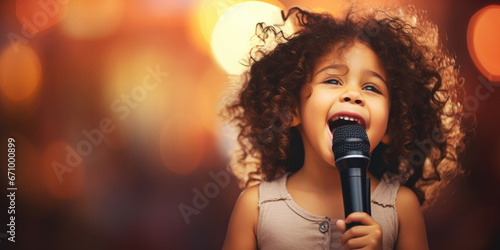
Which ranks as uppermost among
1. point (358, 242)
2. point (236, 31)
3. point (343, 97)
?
point (236, 31)

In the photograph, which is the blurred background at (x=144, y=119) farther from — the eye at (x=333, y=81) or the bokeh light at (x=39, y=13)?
the eye at (x=333, y=81)

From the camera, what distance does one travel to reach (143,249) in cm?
84

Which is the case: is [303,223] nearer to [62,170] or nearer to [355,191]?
[355,191]

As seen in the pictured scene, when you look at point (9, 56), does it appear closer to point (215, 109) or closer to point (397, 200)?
point (215, 109)

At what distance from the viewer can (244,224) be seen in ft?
2.43

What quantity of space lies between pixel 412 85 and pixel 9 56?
0.76 meters

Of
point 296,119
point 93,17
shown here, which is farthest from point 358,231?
point 93,17

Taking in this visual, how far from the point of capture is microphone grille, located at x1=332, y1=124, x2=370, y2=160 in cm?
56

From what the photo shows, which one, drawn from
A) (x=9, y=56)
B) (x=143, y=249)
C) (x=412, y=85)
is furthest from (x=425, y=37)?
(x=9, y=56)

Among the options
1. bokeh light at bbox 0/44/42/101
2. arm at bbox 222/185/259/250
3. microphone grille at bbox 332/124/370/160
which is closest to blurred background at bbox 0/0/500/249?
bokeh light at bbox 0/44/42/101

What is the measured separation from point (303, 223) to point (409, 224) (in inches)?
7.0

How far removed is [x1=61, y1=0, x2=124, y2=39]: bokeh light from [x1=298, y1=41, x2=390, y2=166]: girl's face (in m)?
0.42

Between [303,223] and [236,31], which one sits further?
[236,31]

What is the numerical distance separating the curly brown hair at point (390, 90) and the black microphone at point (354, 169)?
0.21 m
